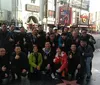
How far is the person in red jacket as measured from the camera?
9.52 meters

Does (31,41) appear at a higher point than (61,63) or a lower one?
higher

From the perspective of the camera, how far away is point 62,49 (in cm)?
1077

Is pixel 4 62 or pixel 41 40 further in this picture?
pixel 41 40

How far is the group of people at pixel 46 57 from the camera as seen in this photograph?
8875 millimetres

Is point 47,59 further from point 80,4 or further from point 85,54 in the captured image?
point 80,4

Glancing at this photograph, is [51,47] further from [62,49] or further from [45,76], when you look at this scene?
[45,76]

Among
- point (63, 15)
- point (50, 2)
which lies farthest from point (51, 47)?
point (63, 15)

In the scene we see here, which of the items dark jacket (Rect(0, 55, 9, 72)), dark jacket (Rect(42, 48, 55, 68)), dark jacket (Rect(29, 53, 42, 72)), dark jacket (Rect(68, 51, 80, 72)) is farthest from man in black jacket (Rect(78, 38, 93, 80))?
dark jacket (Rect(0, 55, 9, 72))

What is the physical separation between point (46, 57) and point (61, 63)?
0.57m

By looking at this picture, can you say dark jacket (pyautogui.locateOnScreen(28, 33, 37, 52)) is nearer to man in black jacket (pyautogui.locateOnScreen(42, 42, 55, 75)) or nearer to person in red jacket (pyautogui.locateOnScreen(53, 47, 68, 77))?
man in black jacket (pyautogui.locateOnScreen(42, 42, 55, 75))

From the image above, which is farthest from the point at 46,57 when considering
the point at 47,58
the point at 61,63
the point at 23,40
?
the point at 23,40

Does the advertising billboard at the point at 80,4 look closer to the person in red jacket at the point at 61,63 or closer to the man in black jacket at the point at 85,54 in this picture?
the man in black jacket at the point at 85,54

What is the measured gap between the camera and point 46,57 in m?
9.93

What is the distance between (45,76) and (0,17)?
3797 cm
